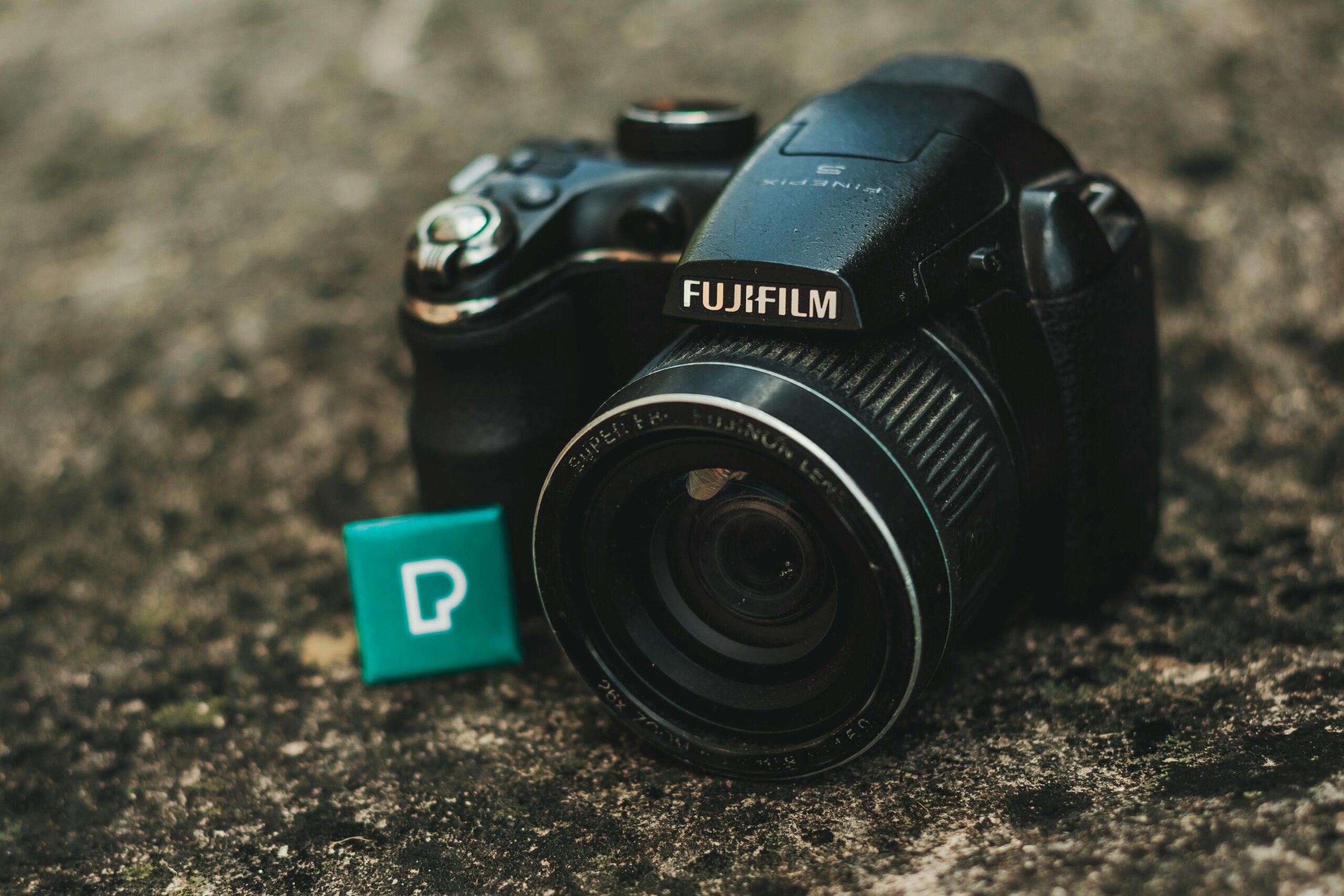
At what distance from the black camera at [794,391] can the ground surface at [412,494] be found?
0.24 ft

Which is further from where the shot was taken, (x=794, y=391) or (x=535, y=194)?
(x=535, y=194)

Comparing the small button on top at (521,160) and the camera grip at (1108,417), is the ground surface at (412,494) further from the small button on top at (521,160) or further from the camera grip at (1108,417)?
the small button on top at (521,160)

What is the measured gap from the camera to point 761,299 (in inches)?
24.8

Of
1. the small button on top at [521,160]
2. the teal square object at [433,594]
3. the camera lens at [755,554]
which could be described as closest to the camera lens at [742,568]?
the camera lens at [755,554]

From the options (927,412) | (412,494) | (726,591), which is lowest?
(412,494)

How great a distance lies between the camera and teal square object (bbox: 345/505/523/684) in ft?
2.62

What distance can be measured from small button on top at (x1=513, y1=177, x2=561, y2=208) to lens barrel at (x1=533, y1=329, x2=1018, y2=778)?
184 mm

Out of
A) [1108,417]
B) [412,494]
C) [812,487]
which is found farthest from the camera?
[412,494]

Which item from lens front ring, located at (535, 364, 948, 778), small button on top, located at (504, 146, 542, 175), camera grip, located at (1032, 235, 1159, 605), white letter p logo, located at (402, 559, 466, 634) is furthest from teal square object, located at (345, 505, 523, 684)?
camera grip, located at (1032, 235, 1159, 605)

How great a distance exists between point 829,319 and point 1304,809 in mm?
325

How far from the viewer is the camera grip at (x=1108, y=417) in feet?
2.37

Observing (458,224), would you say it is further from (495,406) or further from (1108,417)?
(1108,417)

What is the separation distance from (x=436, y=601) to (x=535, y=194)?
27cm

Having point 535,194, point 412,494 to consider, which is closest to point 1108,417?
point 535,194
